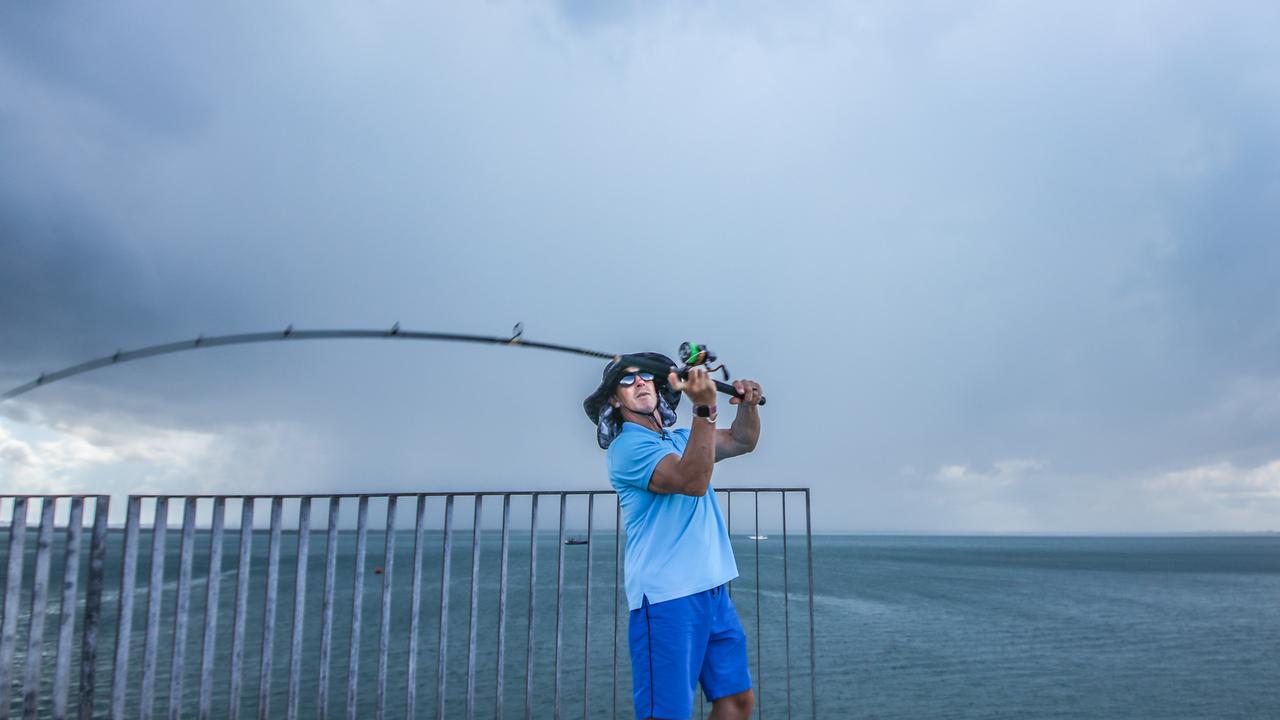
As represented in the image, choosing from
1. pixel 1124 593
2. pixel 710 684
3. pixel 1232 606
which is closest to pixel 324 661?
pixel 710 684

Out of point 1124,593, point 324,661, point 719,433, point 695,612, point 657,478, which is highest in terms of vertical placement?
point 719,433

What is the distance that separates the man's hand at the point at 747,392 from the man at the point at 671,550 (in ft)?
0.88

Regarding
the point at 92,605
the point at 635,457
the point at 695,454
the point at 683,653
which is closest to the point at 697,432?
the point at 695,454

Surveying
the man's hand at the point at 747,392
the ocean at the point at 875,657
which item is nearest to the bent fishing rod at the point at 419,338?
the man's hand at the point at 747,392

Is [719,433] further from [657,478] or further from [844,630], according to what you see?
[844,630]

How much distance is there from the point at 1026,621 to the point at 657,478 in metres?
34.0

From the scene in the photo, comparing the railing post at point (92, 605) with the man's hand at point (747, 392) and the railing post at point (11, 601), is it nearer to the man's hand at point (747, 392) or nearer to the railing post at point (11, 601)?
the railing post at point (11, 601)

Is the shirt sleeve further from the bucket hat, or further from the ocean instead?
the ocean

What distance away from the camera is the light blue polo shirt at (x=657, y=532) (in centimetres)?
240

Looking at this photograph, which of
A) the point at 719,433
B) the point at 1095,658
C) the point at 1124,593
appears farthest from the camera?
the point at 1124,593

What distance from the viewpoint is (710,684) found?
249 centimetres

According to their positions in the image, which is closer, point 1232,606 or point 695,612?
point 695,612

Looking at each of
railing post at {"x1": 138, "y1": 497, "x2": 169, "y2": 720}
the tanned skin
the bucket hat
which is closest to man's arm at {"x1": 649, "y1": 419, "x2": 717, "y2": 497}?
the tanned skin

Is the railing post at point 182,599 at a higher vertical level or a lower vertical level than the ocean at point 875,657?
higher
